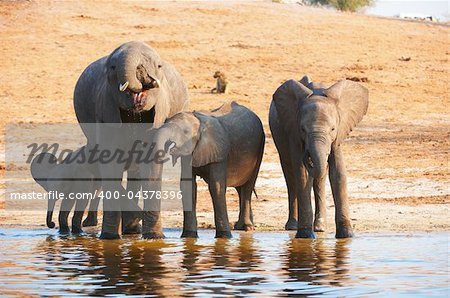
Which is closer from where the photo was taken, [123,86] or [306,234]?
[123,86]

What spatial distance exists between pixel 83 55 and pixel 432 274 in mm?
19034

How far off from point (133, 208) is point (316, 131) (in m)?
2.39

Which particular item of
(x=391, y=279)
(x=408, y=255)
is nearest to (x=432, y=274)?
(x=391, y=279)

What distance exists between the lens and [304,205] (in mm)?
11672

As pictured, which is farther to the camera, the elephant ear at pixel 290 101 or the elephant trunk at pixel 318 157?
the elephant ear at pixel 290 101

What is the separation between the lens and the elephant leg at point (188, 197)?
1156 cm

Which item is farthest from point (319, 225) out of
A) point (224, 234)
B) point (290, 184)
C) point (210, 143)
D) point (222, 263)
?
point (222, 263)

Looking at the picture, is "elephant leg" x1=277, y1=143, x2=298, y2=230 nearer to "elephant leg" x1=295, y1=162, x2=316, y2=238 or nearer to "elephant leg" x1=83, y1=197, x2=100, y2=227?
"elephant leg" x1=295, y1=162, x2=316, y2=238

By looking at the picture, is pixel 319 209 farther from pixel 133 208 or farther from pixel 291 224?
pixel 133 208

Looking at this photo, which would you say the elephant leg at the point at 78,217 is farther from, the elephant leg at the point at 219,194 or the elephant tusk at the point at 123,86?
the elephant tusk at the point at 123,86

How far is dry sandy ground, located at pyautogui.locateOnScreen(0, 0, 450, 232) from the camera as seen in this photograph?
581 inches

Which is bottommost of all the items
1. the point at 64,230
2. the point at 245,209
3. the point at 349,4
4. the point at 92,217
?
the point at 64,230

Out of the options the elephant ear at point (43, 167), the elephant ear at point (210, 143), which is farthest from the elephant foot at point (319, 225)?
the elephant ear at point (43, 167)

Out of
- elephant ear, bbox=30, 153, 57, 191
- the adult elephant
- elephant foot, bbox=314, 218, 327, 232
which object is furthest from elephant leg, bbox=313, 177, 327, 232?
elephant ear, bbox=30, 153, 57, 191
